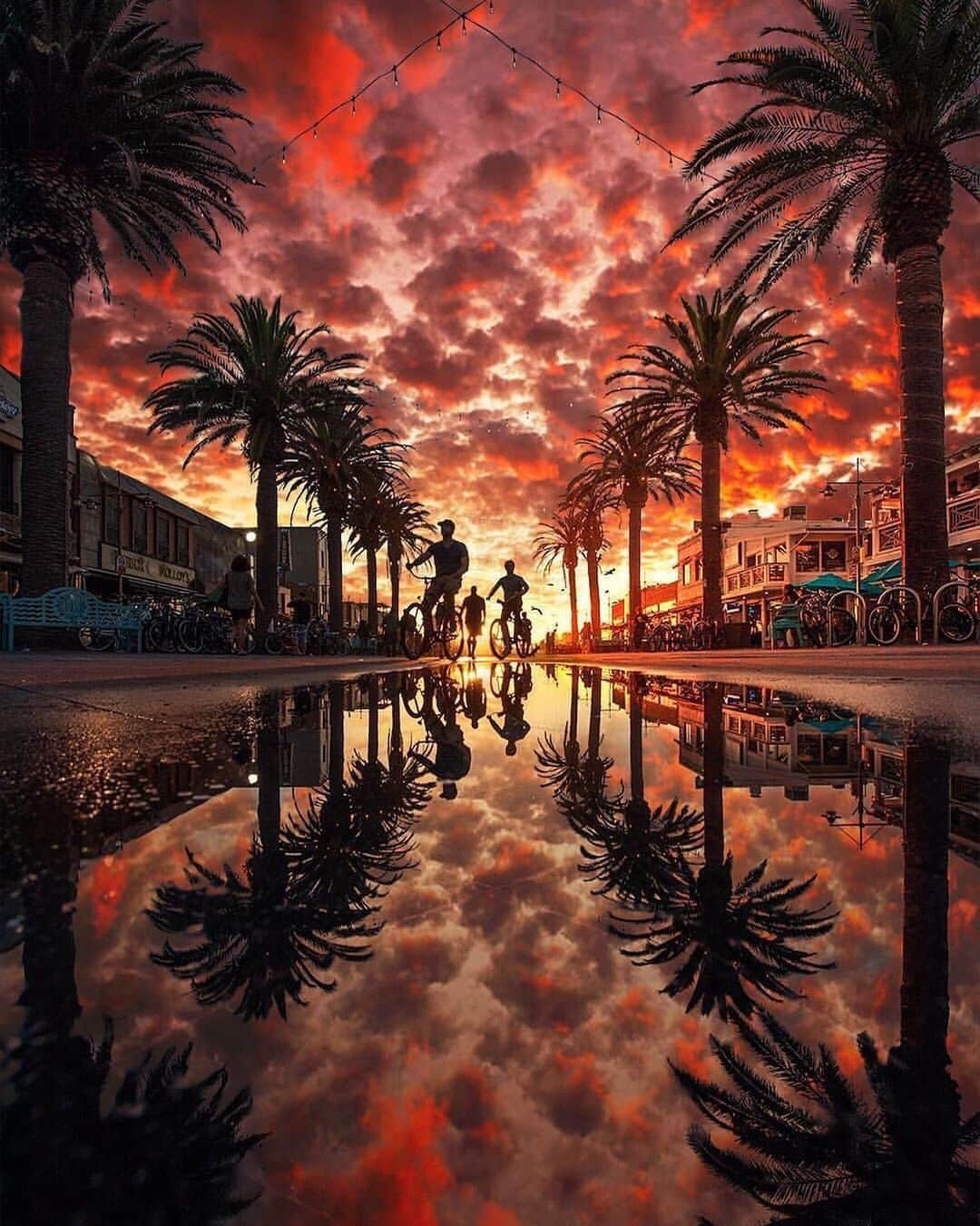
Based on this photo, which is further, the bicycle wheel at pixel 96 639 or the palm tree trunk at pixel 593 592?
the palm tree trunk at pixel 593 592

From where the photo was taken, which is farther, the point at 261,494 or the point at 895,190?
the point at 261,494

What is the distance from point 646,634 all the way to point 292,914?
34.2 meters

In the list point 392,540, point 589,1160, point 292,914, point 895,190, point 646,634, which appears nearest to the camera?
point 589,1160

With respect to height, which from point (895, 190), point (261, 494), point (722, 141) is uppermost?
point (722, 141)

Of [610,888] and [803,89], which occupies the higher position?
[803,89]

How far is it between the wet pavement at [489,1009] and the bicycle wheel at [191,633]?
19.1m

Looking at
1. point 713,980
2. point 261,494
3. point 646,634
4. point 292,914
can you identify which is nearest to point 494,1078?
point 713,980

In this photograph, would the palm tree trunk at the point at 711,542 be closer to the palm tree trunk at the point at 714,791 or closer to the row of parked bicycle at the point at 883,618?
the row of parked bicycle at the point at 883,618

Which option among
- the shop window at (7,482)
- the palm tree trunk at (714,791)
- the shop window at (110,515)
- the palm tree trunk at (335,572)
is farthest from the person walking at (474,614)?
the shop window at (110,515)

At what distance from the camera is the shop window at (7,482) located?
25719 millimetres

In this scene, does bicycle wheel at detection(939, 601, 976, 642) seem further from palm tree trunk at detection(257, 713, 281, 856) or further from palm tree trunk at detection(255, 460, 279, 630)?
palm tree trunk at detection(255, 460, 279, 630)

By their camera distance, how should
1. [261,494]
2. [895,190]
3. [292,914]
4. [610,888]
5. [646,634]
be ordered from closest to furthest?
[292,914] < [610,888] < [895,190] < [261,494] < [646,634]

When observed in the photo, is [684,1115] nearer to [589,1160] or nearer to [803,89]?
[589,1160]

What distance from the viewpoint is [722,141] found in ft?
45.2
